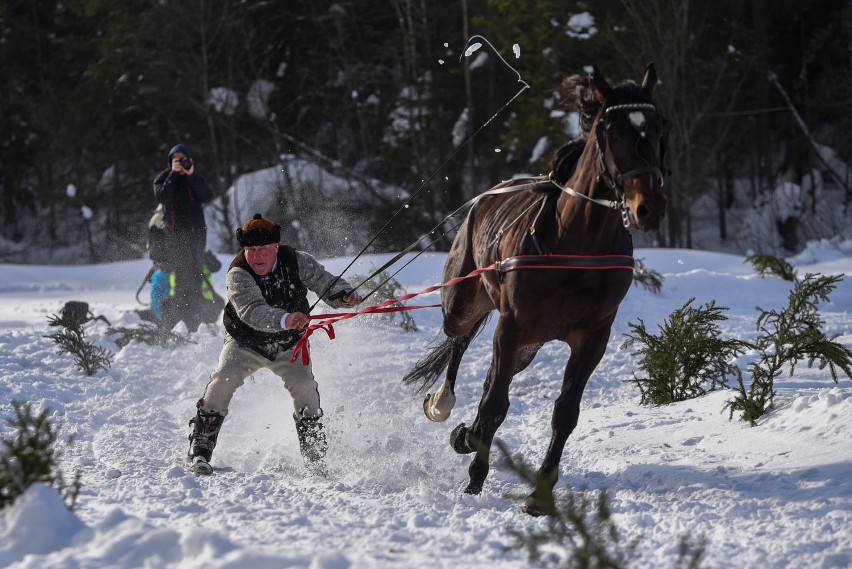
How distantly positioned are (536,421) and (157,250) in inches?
189

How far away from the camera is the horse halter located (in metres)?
4.05

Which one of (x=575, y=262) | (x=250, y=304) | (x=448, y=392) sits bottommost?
(x=448, y=392)

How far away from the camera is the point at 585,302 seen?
14.8 feet

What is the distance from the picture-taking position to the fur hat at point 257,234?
5.25 metres

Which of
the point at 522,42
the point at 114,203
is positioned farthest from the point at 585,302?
the point at 114,203

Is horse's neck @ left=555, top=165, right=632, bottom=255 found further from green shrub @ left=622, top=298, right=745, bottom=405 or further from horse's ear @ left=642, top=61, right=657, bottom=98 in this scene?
green shrub @ left=622, top=298, right=745, bottom=405

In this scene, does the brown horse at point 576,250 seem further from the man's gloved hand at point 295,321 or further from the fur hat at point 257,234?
the fur hat at point 257,234

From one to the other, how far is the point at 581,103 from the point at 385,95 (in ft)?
65.7

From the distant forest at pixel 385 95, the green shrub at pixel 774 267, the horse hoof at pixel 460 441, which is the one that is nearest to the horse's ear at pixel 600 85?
the horse hoof at pixel 460 441

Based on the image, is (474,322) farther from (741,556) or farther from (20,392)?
(20,392)

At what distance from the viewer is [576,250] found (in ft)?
14.8

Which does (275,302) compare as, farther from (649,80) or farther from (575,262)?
(649,80)

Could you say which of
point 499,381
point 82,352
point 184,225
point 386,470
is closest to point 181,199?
point 184,225

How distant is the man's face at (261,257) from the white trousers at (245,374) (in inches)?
16.4
